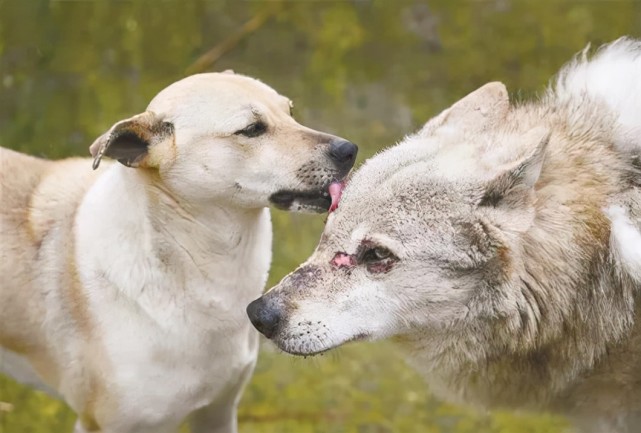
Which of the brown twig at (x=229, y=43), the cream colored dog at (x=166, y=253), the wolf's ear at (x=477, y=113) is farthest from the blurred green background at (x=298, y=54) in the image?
the wolf's ear at (x=477, y=113)

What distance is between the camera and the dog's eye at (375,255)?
3096 millimetres

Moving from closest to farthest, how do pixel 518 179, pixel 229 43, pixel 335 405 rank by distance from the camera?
pixel 518 179 → pixel 335 405 → pixel 229 43

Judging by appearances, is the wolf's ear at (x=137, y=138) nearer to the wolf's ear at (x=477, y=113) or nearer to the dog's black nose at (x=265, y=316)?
the dog's black nose at (x=265, y=316)

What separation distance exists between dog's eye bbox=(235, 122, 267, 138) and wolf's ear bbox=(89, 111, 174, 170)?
9.8 inches

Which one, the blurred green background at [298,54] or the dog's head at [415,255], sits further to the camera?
the blurred green background at [298,54]

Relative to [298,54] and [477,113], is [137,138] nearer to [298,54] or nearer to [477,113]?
[477,113]

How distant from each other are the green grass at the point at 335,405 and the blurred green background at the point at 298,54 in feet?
3.14

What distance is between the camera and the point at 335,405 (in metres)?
5.32

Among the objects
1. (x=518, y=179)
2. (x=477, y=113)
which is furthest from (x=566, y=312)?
(x=477, y=113)

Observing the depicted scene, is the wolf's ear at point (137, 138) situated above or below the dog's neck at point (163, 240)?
above

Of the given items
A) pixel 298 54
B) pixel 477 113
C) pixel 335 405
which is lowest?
pixel 335 405

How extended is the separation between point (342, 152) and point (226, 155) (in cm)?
40

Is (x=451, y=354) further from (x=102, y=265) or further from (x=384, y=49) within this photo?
(x=384, y=49)

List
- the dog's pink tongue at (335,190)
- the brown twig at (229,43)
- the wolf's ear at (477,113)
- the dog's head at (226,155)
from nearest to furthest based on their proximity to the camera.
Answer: the wolf's ear at (477,113)
the dog's pink tongue at (335,190)
the dog's head at (226,155)
the brown twig at (229,43)
